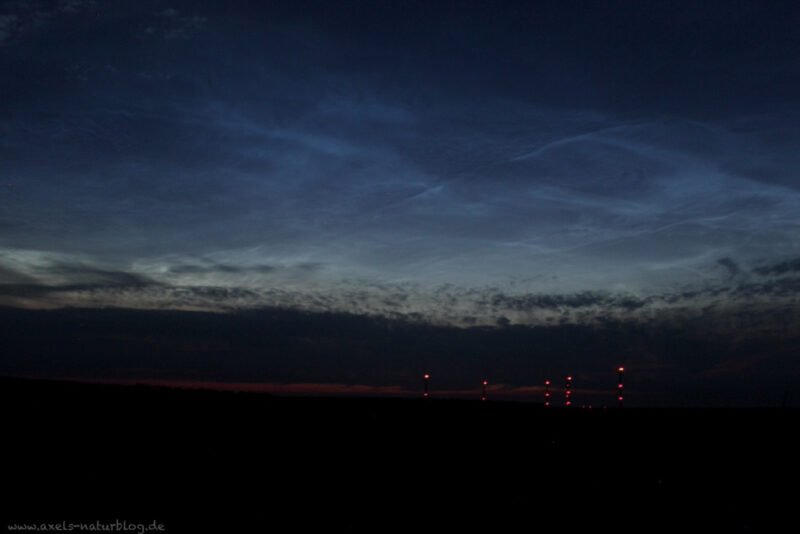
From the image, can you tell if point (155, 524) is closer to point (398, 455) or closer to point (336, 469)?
point (336, 469)

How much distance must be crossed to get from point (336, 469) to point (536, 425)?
1118cm

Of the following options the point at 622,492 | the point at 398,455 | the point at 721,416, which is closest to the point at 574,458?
the point at 622,492

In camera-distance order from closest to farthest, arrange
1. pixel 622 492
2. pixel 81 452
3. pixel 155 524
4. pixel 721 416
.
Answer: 1. pixel 155 524
2. pixel 81 452
3. pixel 622 492
4. pixel 721 416

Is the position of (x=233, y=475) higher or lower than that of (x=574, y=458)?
higher

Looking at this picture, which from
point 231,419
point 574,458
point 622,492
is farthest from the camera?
point 574,458

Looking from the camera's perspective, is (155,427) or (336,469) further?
(336,469)

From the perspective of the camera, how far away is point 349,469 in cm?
1496

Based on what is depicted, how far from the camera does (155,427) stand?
1287 cm

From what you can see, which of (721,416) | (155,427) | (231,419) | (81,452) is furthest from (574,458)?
(81,452)

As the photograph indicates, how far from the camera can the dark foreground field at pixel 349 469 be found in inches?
427

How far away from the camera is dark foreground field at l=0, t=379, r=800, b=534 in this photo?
10.8 metres

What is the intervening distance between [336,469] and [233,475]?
2.99 meters

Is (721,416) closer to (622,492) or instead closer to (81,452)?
(622,492)

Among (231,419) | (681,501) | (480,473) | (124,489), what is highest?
(231,419)
